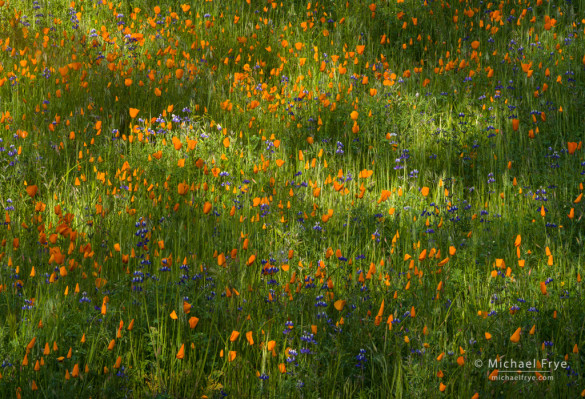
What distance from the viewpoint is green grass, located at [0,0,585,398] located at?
286 centimetres

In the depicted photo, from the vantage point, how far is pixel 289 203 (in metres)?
4.02

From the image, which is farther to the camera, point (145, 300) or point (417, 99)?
point (417, 99)

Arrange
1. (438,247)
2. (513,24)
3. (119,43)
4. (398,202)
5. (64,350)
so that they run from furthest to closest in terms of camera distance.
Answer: (513,24) → (119,43) → (398,202) → (438,247) → (64,350)

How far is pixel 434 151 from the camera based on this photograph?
5020 millimetres

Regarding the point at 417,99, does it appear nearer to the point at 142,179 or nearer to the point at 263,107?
the point at 263,107

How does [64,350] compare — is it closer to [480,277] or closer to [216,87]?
[480,277]

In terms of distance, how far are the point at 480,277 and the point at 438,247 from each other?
1.10ft

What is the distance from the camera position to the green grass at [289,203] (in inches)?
112

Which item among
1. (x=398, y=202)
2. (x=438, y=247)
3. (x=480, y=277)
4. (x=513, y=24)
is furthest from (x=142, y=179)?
(x=513, y=24)

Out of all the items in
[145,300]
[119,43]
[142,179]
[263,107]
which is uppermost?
[119,43]

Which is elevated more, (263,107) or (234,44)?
(234,44)

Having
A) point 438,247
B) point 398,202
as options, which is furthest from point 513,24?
point 438,247

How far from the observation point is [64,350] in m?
2.86

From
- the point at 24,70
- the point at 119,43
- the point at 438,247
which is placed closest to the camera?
the point at 438,247
